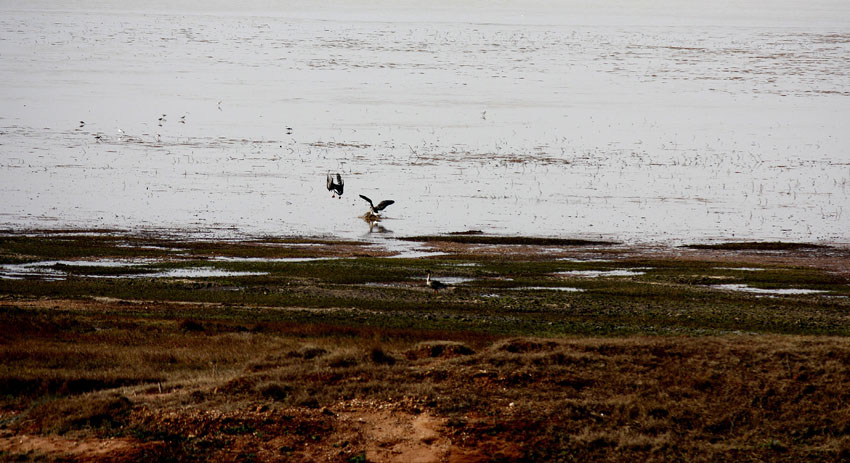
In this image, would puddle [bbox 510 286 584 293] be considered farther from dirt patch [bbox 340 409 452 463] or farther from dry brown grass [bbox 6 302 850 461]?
dirt patch [bbox 340 409 452 463]

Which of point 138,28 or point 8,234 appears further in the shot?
point 138,28

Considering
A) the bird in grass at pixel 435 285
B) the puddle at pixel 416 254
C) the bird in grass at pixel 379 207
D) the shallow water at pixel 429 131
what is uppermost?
the shallow water at pixel 429 131

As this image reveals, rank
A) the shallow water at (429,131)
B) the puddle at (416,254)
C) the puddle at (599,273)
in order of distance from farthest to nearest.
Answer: the shallow water at (429,131)
the puddle at (416,254)
the puddle at (599,273)

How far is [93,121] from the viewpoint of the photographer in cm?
7481

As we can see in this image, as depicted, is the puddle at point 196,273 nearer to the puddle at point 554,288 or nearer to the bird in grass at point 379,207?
the puddle at point 554,288

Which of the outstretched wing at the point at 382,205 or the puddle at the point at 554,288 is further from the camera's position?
the outstretched wing at the point at 382,205

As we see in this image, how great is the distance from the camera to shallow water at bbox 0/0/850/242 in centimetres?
4756

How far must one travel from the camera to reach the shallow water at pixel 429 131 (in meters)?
47.6

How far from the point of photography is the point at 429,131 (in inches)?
2768

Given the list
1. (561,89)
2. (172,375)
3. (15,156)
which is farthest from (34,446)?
(561,89)

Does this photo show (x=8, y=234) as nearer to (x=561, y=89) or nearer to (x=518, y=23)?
(x=561, y=89)

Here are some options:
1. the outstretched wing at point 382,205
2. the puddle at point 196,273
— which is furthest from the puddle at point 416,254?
the outstretched wing at point 382,205

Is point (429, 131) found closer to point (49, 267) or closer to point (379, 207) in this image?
point (379, 207)

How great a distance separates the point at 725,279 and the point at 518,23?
133390 millimetres
